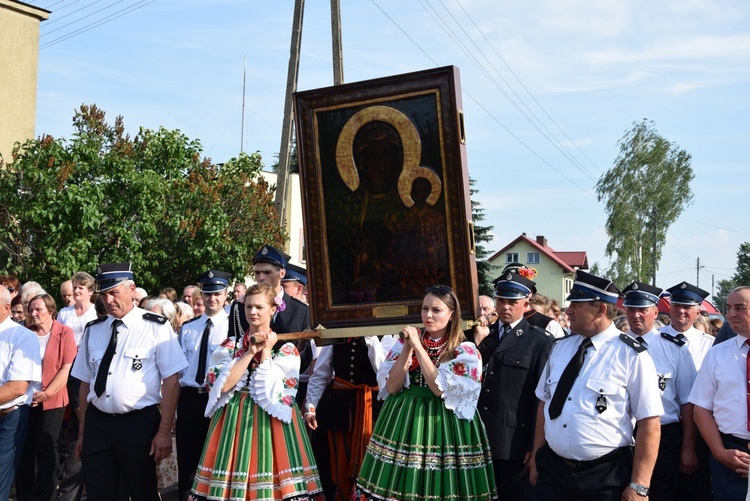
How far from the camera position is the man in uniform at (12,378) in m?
6.86

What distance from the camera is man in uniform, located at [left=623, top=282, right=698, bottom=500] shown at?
21.6ft

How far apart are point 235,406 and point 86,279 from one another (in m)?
3.83

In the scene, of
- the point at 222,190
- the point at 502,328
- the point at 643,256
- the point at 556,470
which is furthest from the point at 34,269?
the point at 643,256

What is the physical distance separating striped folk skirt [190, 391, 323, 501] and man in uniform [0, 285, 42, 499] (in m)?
1.83

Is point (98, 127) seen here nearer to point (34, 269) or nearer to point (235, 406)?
point (34, 269)

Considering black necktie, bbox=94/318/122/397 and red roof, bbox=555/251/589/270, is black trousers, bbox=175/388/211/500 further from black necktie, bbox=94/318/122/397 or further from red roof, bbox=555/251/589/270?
red roof, bbox=555/251/589/270

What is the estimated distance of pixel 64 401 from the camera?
323 inches

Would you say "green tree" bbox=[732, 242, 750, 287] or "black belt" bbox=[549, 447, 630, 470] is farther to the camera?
"green tree" bbox=[732, 242, 750, 287]

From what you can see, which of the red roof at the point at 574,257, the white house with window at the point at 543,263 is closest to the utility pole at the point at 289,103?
the white house with window at the point at 543,263

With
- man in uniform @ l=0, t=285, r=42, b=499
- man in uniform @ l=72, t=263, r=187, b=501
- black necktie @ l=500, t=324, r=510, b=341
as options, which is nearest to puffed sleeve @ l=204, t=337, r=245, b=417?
man in uniform @ l=72, t=263, r=187, b=501

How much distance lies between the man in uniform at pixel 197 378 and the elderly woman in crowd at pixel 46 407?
1.14 meters

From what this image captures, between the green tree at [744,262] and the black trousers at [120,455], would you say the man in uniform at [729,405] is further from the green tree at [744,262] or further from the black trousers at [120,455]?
the green tree at [744,262]

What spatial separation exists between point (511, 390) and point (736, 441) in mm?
1577

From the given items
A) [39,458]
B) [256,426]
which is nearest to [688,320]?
[256,426]
